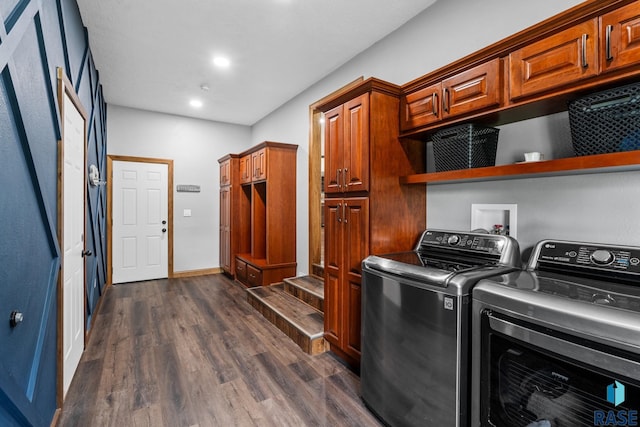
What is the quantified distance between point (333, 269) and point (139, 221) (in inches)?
166

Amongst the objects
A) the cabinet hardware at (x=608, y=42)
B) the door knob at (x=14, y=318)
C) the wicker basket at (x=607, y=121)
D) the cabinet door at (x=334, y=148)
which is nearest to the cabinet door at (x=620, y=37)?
the cabinet hardware at (x=608, y=42)

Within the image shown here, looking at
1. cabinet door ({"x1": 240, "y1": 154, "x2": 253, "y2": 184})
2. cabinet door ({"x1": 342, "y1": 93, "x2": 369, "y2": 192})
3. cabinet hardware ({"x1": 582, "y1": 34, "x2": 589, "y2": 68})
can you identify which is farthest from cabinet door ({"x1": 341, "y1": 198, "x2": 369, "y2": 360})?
cabinet door ({"x1": 240, "y1": 154, "x2": 253, "y2": 184})

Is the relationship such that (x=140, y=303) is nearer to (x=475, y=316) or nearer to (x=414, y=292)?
(x=414, y=292)

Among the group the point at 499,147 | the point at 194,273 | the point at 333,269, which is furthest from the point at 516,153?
the point at 194,273

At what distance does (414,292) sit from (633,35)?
145cm

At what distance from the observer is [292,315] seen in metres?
3.20

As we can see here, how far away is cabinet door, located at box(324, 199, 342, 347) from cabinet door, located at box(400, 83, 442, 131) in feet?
2.65

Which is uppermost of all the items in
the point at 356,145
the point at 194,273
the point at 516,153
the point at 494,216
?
the point at 356,145

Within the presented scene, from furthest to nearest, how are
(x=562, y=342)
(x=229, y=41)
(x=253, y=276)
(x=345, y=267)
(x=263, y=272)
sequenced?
1. (x=253, y=276)
2. (x=263, y=272)
3. (x=229, y=41)
4. (x=345, y=267)
5. (x=562, y=342)

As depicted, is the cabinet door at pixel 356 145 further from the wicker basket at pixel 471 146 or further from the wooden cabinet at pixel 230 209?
the wooden cabinet at pixel 230 209

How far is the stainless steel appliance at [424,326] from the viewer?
4.71 feet

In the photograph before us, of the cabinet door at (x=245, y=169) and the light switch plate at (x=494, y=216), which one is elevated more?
the cabinet door at (x=245, y=169)

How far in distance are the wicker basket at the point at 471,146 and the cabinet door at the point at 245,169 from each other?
3.46 metres

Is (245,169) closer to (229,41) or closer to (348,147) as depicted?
(229,41)
